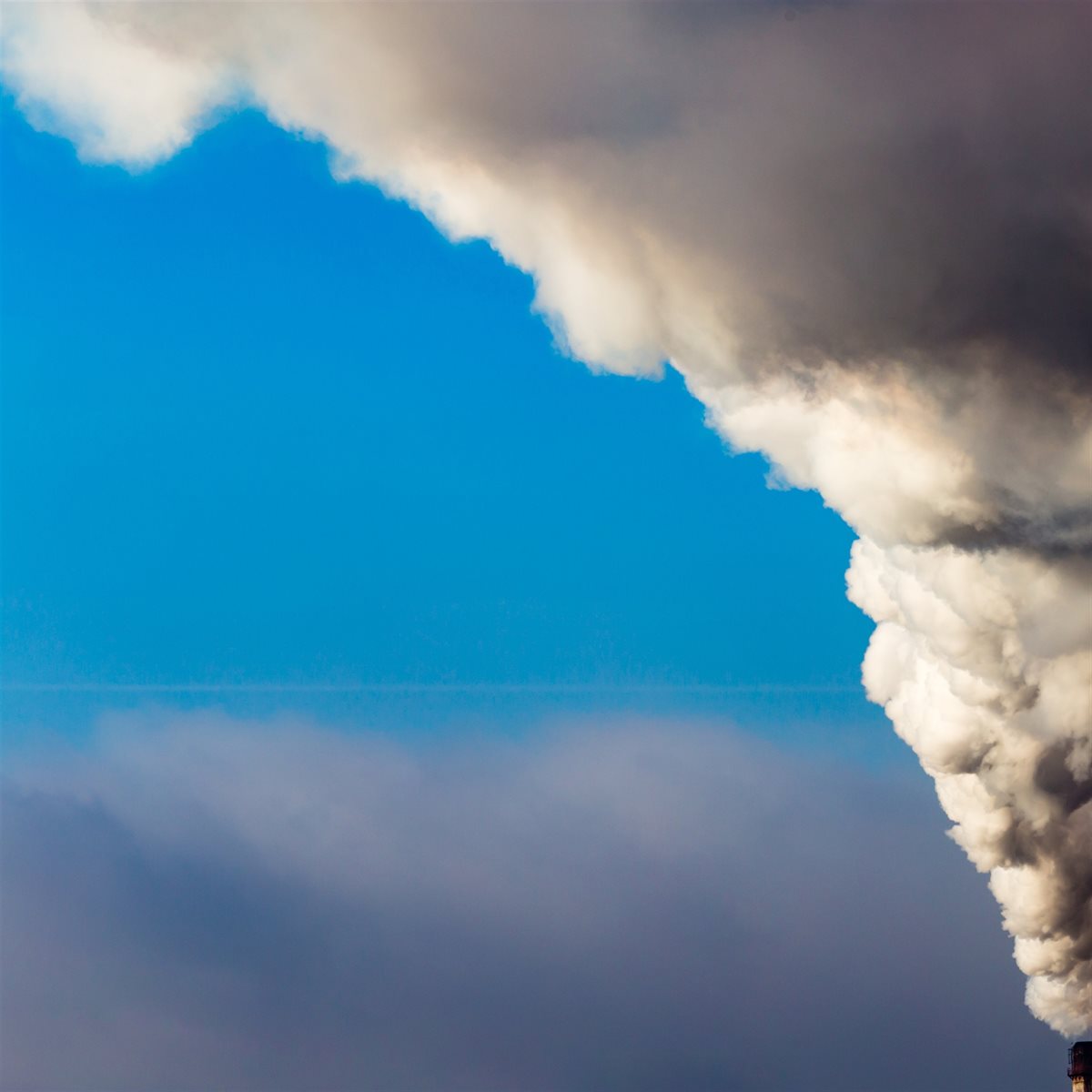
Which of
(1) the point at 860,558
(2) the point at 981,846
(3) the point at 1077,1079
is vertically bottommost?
(3) the point at 1077,1079

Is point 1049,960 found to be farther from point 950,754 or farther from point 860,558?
point 860,558

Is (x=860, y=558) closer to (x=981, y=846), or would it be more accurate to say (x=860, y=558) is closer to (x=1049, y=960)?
(x=981, y=846)

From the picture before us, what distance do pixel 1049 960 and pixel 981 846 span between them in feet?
29.5

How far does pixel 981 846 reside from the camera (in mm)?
69188

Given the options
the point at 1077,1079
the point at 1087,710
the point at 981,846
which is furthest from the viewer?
the point at 1077,1079

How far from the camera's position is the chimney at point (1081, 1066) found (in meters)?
97.7

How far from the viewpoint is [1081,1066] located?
98.1 m

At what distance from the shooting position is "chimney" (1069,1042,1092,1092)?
9769 centimetres

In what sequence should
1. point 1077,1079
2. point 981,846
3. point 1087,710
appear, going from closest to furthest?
1. point 1087,710
2. point 981,846
3. point 1077,1079

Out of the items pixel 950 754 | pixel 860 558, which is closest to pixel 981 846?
pixel 950 754

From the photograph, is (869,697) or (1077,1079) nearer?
(869,697)

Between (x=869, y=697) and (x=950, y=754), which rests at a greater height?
(x=869, y=697)

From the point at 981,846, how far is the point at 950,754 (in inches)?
243

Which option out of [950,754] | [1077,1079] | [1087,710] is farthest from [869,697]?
[1077,1079]
